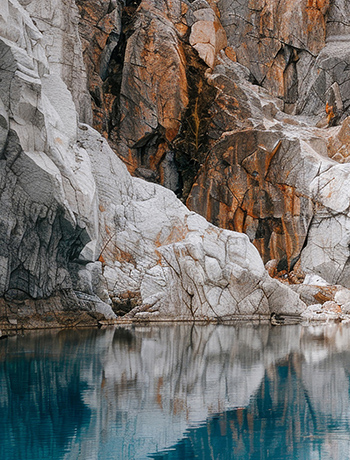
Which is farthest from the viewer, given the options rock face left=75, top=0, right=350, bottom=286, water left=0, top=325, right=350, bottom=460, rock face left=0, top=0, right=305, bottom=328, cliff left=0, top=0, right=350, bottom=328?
rock face left=75, top=0, right=350, bottom=286

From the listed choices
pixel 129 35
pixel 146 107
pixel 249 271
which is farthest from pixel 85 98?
pixel 249 271

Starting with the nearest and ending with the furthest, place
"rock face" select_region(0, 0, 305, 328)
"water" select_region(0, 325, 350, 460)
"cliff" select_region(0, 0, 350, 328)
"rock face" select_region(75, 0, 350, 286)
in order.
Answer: "water" select_region(0, 325, 350, 460), "rock face" select_region(0, 0, 305, 328), "cliff" select_region(0, 0, 350, 328), "rock face" select_region(75, 0, 350, 286)

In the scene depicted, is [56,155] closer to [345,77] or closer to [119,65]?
[119,65]

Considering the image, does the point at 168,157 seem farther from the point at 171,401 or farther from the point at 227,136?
the point at 171,401

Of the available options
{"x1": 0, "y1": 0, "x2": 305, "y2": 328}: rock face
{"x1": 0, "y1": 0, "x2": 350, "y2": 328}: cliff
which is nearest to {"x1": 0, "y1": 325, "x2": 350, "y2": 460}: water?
{"x1": 0, "y1": 0, "x2": 305, "y2": 328}: rock face

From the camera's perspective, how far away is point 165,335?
24.5 m

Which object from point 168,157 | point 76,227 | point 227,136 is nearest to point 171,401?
point 76,227

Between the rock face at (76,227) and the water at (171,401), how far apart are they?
17.9 feet

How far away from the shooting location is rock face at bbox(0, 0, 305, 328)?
75.8 ft

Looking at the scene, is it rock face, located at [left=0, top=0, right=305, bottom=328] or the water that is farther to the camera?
rock face, located at [left=0, top=0, right=305, bottom=328]

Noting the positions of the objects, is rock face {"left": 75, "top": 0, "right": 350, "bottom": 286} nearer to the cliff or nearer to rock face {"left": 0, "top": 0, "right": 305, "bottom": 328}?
the cliff

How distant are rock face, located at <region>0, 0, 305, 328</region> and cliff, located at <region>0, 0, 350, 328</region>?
8 cm

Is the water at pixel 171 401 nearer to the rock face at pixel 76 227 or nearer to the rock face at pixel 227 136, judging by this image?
the rock face at pixel 76 227

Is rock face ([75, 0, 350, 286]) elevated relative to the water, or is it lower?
elevated
